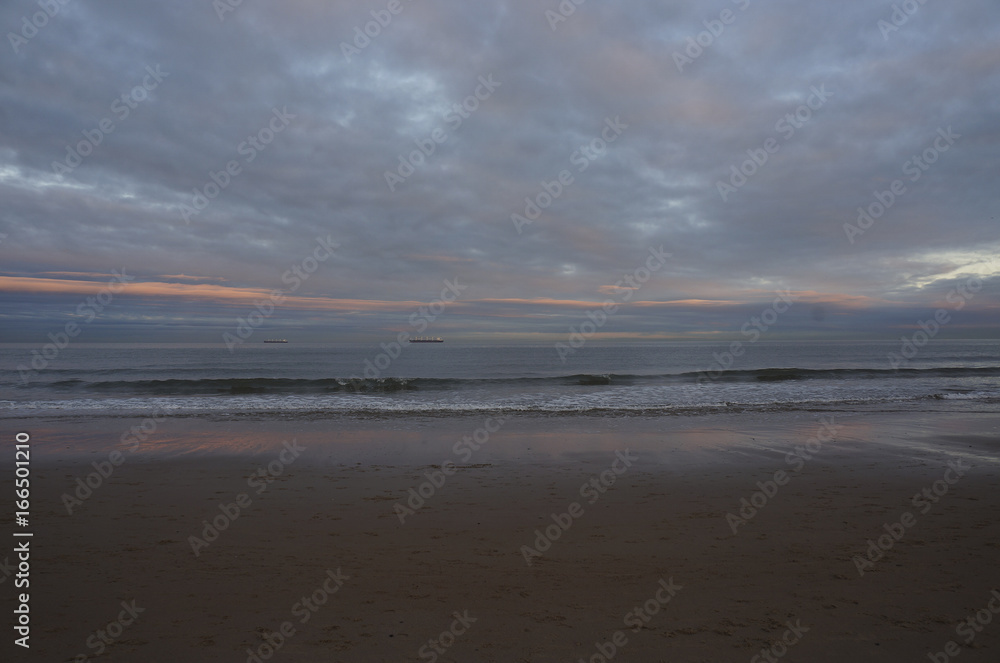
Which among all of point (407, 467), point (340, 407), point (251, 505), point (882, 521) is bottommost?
point (882, 521)

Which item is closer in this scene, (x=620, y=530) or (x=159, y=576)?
(x=159, y=576)

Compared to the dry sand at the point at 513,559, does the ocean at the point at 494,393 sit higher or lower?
higher

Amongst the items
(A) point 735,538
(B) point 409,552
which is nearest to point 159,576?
(B) point 409,552

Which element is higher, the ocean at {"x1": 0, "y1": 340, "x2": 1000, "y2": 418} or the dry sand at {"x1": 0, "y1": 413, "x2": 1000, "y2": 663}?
the ocean at {"x1": 0, "y1": 340, "x2": 1000, "y2": 418}

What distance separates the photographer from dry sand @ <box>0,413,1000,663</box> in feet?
13.4

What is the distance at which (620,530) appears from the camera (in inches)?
263

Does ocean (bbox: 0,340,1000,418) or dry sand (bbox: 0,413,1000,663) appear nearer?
dry sand (bbox: 0,413,1000,663)

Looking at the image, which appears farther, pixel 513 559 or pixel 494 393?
pixel 494 393

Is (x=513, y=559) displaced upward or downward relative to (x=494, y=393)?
downward

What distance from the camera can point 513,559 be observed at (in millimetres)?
5715

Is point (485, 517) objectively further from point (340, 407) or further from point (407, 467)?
point (340, 407)

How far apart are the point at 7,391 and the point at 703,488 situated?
3427 cm

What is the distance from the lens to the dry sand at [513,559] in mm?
4082

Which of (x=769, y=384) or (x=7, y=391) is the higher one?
(x=7, y=391)
